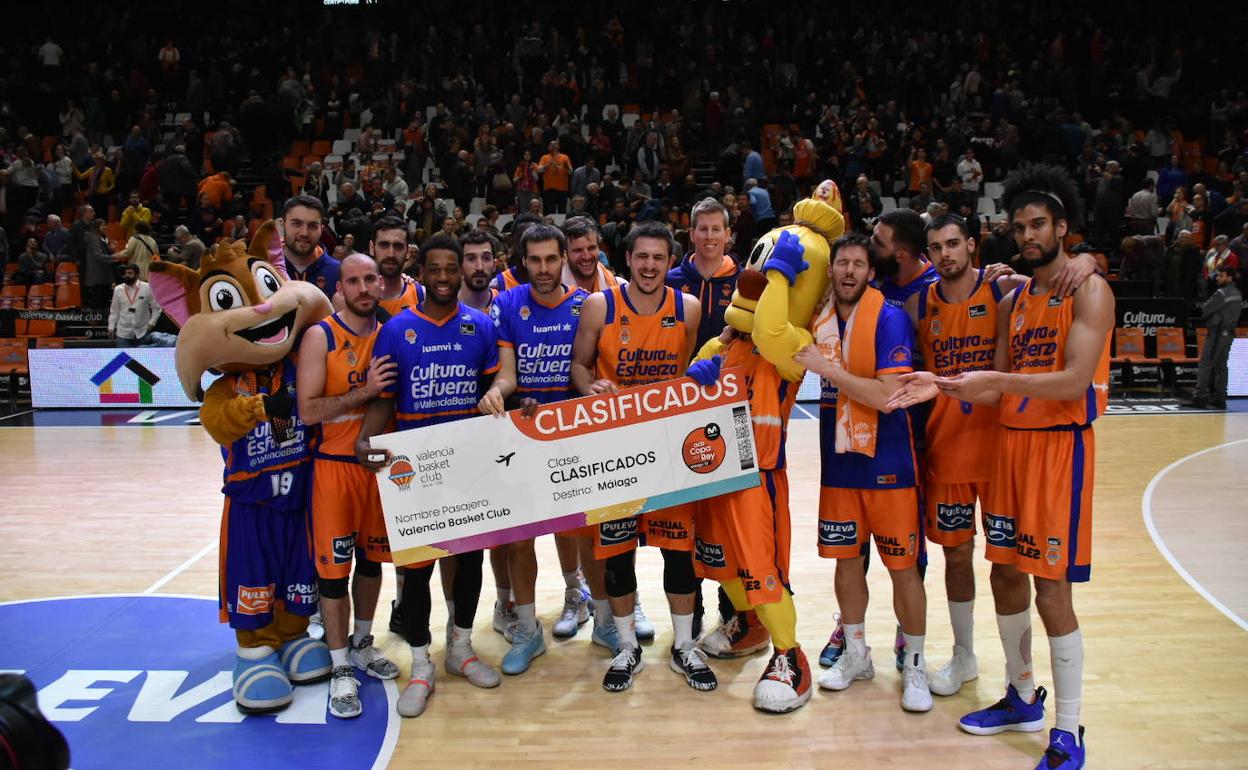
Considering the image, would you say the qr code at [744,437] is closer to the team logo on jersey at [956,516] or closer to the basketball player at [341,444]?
the team logo on jersey at [956,516]

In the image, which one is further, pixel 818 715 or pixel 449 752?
pixel 818 715

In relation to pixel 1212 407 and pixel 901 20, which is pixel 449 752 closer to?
pixel 1212 407

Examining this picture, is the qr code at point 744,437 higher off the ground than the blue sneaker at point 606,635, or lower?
higher

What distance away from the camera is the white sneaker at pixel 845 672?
15.2 feet

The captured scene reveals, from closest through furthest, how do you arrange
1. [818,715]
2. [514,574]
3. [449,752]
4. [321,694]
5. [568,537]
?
1. [449,752]
2. [818,715]
3. [321,694]
4. [514,574]
5. [568,537]

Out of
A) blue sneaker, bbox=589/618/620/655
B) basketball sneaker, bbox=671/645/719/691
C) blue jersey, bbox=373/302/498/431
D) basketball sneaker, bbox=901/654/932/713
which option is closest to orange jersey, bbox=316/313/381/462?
A: blue jersey, bbox=373/302/498/431

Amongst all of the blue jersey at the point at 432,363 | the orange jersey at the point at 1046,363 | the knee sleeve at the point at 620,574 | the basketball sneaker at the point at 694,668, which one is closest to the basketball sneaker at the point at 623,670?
the basketball sneaker at the point at 694,668

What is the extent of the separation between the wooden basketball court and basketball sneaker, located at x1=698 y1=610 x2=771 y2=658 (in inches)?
2.9

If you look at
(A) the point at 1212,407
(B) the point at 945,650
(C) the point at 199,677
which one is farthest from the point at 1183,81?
(C) the point at 199,677

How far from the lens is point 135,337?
42.1 ft

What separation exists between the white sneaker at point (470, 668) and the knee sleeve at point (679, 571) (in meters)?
0.98

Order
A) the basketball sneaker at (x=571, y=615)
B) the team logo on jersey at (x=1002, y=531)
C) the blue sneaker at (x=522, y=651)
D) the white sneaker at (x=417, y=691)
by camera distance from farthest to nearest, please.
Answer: the basketball sneaker at (x=571, y=615), the blue sneaker at (x=522, y=651), the white sneaker at (x=417, y=691), the team logo on jersey at (x=1002, y=531)

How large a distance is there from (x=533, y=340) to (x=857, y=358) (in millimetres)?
1600

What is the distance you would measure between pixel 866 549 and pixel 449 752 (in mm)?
2290
